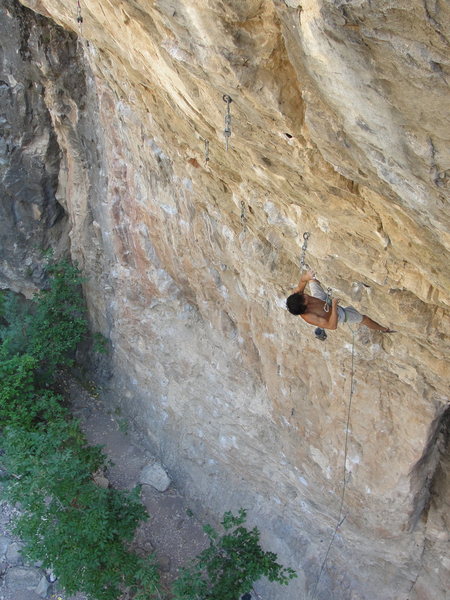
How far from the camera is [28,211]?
25.3 feet

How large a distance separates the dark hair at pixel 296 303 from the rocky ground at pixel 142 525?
3633mm

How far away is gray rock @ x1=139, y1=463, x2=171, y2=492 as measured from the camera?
6953 millimetres

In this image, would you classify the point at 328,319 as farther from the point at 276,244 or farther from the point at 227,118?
the point at 227,118

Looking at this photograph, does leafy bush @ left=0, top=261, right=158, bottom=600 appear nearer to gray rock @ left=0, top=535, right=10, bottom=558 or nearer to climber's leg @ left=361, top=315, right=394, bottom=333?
gray rock @ left=0, top=535, right=10, bottom=558

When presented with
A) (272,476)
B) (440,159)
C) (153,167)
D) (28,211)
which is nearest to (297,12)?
(440,159)

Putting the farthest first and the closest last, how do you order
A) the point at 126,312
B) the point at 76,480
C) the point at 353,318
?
the point at 126,312 → the point at 76,480 → the point at 353,318

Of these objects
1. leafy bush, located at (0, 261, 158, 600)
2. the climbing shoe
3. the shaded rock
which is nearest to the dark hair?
the climbing shoe

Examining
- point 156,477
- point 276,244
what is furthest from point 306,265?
point 156,477

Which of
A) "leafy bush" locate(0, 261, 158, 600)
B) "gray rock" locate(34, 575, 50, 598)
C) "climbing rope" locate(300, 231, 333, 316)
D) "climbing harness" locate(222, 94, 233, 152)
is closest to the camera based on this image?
"climbing harness" locate(222, 94, 233, 152)

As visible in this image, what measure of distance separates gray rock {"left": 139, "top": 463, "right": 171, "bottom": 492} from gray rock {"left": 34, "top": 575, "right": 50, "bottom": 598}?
61.0 inches

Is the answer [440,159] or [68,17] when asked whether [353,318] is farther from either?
[68,17]

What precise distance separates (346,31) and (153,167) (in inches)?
141

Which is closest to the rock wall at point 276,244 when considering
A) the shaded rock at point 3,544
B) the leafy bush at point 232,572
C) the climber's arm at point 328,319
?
the climber's arm at point 328,319

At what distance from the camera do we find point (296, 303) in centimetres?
365
